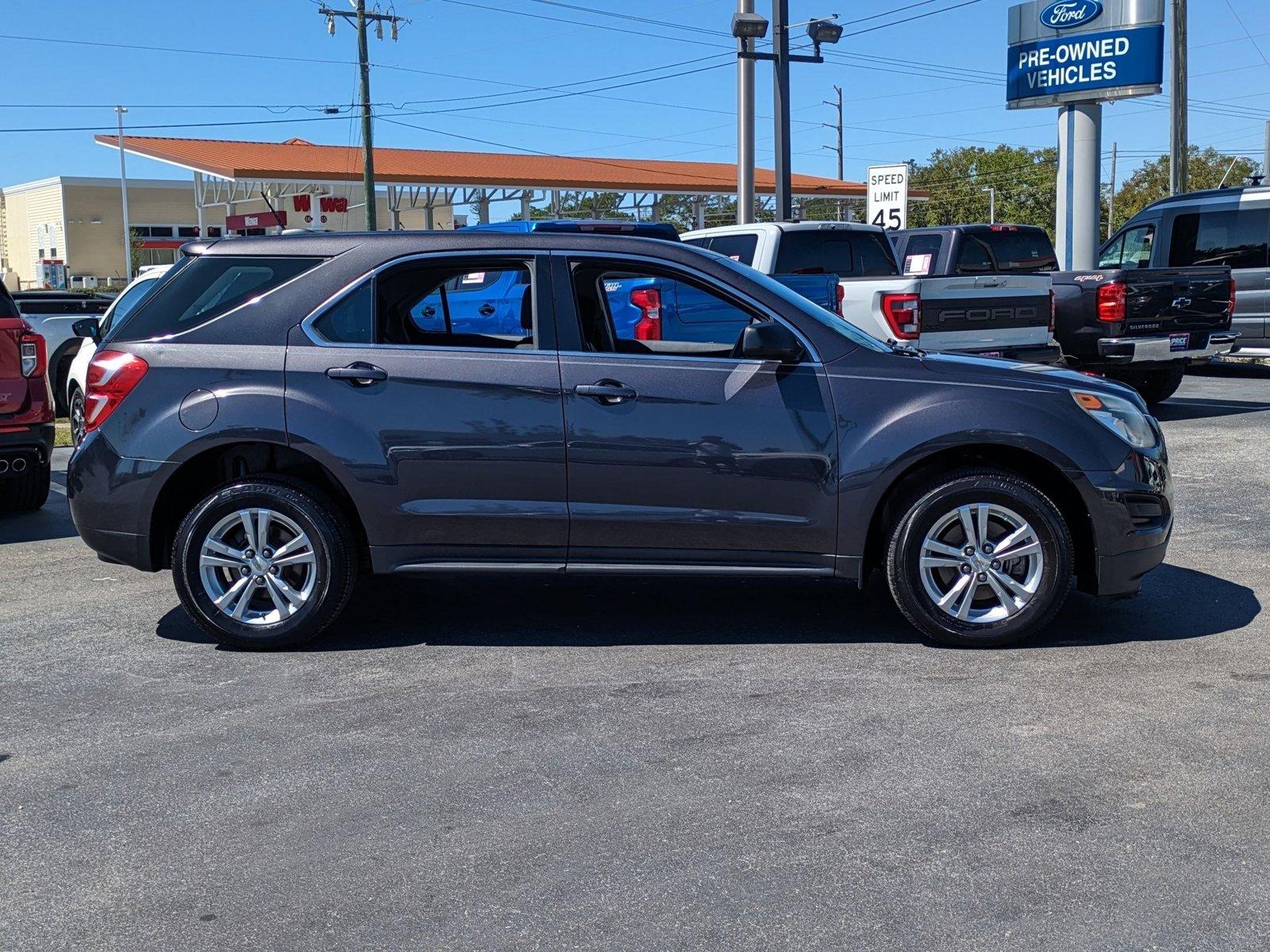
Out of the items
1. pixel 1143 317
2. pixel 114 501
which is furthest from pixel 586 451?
pixel 1143 317

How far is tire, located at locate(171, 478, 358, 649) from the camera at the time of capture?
600 centimetres

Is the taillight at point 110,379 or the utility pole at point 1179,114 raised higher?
the utility pole at point 1179,114

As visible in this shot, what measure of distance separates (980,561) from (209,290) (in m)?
3.61

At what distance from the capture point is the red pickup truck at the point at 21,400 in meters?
8.80

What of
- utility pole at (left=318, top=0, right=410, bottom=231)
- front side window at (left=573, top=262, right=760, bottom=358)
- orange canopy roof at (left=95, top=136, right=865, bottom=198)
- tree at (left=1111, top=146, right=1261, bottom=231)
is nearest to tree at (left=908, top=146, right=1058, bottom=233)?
tree at (left=1111, top=146, right=1261, bottom=231)

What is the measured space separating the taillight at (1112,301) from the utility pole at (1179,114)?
1591 centimetres

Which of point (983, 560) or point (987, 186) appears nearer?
point (983, 560)

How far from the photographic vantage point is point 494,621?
21.6 feet

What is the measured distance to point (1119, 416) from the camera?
6129mm

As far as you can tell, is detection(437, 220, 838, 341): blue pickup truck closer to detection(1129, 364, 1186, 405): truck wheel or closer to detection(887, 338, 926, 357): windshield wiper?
detection(887, 338, 926, 357): windshield wiper

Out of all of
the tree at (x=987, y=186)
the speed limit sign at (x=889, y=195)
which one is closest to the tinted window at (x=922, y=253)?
the speed limit sign at (x=889, y=195)

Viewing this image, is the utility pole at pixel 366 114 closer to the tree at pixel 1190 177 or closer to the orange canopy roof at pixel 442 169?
the orange canopy roof at pixel 442 169

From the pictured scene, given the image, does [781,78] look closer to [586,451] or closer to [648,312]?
[648,312]

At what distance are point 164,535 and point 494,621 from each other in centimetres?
156
